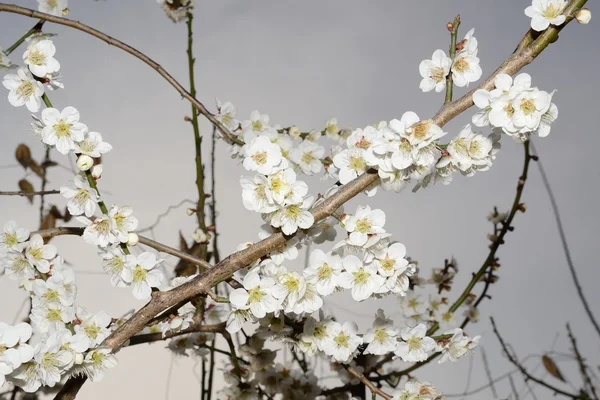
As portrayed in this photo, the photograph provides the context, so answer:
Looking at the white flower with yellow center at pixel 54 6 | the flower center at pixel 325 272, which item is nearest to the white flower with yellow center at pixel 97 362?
the flower center at pixel 325 272

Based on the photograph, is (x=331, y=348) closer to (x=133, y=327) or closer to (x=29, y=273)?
(x=133, y=327)

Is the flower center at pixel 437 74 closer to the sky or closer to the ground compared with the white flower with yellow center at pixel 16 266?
closer to the sky

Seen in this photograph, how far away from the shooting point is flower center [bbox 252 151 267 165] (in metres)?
0.91

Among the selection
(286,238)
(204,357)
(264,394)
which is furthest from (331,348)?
(204,357)

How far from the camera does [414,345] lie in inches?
44.3

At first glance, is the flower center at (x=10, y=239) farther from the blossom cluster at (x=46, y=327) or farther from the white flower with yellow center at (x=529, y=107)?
the white flower with yellow center at (x=529, y=107)

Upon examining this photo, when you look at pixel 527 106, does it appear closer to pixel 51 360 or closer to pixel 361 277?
pixel 361 277

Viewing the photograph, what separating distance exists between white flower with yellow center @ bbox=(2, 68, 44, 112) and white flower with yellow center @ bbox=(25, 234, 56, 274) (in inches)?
8.8

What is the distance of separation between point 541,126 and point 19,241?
0.87 metres

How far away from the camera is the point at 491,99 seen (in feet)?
2.81

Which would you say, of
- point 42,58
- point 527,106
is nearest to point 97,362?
point 42,58

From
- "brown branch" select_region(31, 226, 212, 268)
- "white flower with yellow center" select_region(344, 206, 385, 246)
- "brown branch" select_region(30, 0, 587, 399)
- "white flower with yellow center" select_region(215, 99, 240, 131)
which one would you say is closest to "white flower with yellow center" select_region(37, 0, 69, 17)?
"white flower with yellow center" select_region(215, 99, 240, 131)

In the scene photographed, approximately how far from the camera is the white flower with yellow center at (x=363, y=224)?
0.92 metres

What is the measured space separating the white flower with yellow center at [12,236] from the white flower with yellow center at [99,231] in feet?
0.48
